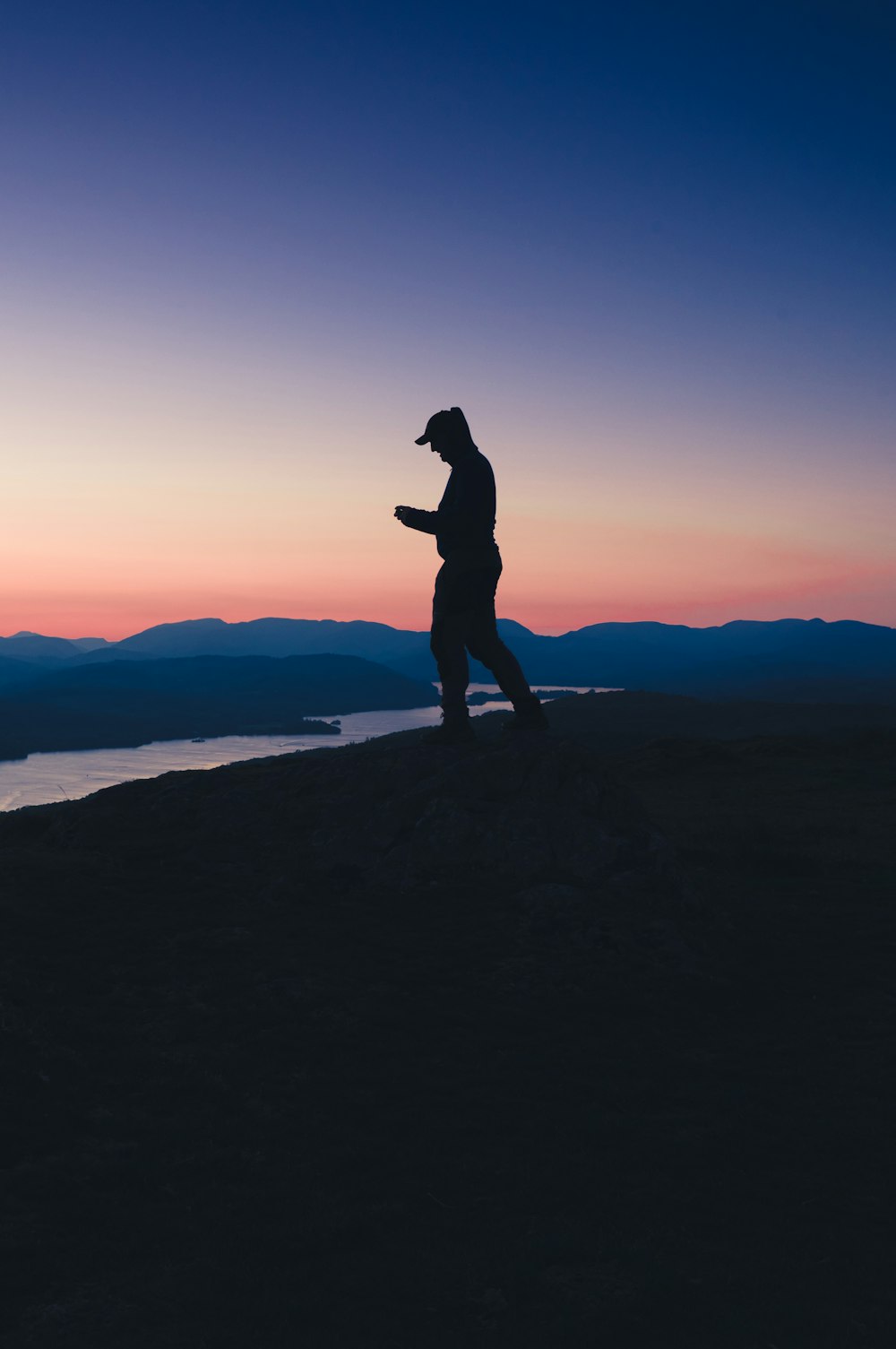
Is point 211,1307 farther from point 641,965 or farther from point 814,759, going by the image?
point 814,759

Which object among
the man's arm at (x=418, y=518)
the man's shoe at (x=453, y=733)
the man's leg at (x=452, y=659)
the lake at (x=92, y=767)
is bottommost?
the lake at (x=92, y=767)

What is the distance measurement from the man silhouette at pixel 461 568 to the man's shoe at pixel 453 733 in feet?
0.05

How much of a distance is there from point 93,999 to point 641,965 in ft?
19.3

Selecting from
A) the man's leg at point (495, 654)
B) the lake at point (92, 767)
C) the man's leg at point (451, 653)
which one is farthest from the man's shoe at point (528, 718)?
the lake at point (92, 767)

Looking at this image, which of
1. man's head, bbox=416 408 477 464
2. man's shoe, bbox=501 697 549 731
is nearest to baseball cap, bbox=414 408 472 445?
man's head, bbox=416 408 477 464

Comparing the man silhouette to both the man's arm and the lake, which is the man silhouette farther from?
the lake

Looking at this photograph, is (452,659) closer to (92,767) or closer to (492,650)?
(492,650)

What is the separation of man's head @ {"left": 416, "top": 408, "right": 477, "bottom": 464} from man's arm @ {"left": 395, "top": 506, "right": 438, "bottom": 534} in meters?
1.12

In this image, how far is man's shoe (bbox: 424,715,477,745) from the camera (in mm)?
15773

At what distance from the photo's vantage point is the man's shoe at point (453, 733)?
1577cm

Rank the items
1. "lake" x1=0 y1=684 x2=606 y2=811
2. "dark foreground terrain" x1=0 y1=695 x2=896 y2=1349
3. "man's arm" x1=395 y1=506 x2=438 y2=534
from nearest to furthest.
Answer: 1. "dark foreground terrain" x1=0 y1=695 x2=896 y2=1349
2. "man's arm" x1=395 y1=506 x2=438 y2=534
3. "lake" x1=0 y1=684 x2=606 y2=811

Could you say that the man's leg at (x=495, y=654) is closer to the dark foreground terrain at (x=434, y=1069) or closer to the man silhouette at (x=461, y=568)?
the man silhouette at (x=461, y=568)

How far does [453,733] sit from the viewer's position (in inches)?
623

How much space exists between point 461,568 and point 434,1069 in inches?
350
